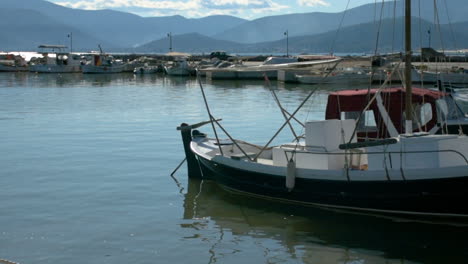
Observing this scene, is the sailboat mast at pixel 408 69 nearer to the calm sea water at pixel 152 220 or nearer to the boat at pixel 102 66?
the calm sea water at pixel 152 220

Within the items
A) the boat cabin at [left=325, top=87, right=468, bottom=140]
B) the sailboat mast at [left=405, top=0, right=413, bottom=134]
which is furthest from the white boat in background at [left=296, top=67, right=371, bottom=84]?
the sailboat mast at [left=405, top=0, right=413, bottom=134]

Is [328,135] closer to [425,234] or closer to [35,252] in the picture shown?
[425,234]

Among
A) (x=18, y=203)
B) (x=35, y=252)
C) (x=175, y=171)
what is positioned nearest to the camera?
(x=35, y=252)

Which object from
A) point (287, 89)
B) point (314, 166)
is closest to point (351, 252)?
point (314, 166)


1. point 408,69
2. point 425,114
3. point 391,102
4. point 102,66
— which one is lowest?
point 425,114

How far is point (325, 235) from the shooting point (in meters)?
15.8

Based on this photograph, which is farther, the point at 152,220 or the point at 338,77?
the point at 338,77

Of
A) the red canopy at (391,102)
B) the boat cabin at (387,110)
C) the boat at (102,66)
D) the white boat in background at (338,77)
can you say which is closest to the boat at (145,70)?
the boat at (102,66)

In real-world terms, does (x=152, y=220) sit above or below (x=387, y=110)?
below

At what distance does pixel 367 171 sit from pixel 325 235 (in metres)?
1.85

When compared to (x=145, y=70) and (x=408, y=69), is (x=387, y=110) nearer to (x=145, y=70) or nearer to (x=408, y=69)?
(x=408, y=69)

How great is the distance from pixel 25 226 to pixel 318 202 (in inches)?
292

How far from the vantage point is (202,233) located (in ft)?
53.6

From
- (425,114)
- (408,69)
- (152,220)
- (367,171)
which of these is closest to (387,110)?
(425,114)
